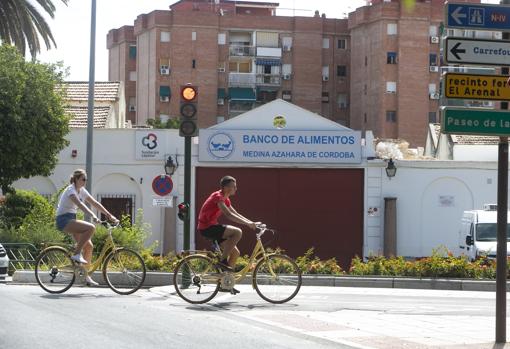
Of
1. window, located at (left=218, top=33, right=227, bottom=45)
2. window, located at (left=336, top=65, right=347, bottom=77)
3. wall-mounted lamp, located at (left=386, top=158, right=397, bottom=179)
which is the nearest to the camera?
wall-mounted lamp, located at (left=386, top=158, right=397, bottom=179)

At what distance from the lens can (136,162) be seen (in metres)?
35.5

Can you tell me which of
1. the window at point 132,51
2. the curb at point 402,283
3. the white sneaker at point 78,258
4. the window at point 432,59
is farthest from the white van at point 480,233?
the window at point 132,51

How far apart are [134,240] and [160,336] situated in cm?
1169

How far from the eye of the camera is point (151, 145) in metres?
35.3

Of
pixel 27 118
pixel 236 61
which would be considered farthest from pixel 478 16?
pixel 236 61

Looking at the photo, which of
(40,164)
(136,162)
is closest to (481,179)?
(136,162)

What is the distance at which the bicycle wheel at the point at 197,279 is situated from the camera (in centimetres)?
1326

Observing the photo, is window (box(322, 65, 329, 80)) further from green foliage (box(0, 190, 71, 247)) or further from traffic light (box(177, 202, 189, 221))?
traffic light (box(177, 202, 189, 221))

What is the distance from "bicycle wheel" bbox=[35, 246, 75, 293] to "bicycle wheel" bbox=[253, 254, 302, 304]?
2.84 metres

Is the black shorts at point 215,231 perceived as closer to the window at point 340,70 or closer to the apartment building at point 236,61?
the apartment building at point 236,61

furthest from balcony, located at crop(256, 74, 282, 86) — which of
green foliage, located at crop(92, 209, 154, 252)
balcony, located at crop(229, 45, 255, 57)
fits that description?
green foliage, located at crop(92, 209, 154, 252)

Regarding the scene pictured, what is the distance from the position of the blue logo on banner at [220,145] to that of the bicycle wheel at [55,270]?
68.5 feet

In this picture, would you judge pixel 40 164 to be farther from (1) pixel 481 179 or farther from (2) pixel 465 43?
(2) pixel 465 43

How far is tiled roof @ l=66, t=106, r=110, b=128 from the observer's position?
133 ft
